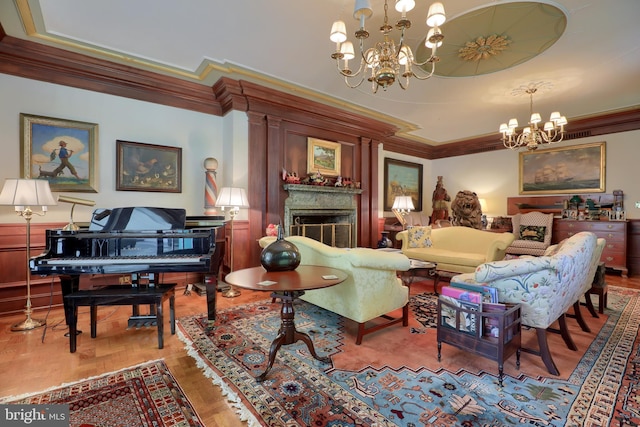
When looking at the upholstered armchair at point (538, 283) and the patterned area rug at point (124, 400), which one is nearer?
the patterned area rug at point (124, 400)

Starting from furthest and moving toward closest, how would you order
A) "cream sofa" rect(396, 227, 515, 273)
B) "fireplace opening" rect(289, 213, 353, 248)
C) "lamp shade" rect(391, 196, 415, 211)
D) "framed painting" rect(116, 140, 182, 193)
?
"lamp shade" rect(391, 196, 415, 211) → "fireplace opening" rect(289, 213, 353, 248) → "cream sofa" rect(396, 227, 515, 273) → "framed painting" rect(116, 140, 182, 193)

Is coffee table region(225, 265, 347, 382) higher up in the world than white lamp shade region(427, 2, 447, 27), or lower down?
lower down

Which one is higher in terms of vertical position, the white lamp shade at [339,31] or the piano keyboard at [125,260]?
the white lamp shade at [339,31]

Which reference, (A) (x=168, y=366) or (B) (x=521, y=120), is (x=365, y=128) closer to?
(B) (x=521, y=120)

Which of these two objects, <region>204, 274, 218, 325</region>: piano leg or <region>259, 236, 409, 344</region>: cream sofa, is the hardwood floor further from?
<region>259, 236, 409, 344</region>: cream sofa

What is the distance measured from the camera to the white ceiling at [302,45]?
269cm

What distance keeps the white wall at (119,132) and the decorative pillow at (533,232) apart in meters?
5.83

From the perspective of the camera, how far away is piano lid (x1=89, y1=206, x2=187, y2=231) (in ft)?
9.02

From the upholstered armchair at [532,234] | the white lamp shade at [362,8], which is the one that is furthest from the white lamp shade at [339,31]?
the upholstered armchair at [532,234]

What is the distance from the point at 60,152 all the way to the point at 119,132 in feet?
Answer: 2.22

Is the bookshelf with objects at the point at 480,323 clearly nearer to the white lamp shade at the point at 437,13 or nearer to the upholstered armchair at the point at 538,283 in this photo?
the upholstered armchair at the point at 538,283

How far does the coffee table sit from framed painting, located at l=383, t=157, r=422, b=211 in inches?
205

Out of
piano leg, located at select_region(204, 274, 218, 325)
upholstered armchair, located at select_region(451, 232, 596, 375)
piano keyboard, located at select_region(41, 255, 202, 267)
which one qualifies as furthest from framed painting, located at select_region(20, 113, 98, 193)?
upholstered armchair, located at select_region(451, 232, 596, 375)

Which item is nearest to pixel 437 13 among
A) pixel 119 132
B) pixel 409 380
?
pixel 409 380
